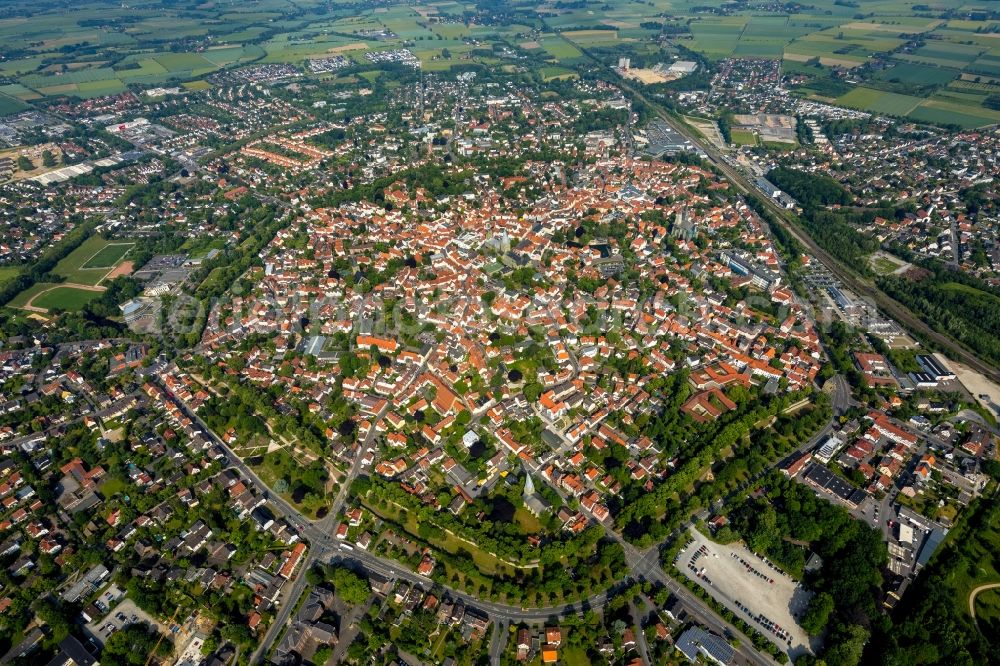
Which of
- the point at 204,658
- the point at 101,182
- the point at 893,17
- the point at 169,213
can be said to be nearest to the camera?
the point at 204,658

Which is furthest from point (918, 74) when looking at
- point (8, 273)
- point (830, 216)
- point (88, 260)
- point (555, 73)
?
point (8, 273)

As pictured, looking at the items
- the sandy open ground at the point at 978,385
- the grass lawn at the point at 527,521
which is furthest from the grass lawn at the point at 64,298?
the sandy open ground at the point at 978,385

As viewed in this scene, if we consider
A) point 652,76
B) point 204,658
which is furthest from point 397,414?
Answer: point 652,76

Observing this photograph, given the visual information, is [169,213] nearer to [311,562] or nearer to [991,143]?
[311,562]

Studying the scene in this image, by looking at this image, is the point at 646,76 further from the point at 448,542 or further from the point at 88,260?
the point at 448,542

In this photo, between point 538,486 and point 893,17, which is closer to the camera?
point 538,486

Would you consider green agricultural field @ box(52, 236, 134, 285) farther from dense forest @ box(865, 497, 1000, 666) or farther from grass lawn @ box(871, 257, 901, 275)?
grass lawn @ box(871, 257, 901, 275)

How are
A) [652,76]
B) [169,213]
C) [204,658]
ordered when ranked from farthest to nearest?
[652,76] < [169,213] < [204,658]

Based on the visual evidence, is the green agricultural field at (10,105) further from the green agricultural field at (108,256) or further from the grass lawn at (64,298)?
the grass lawn at (64,298)
